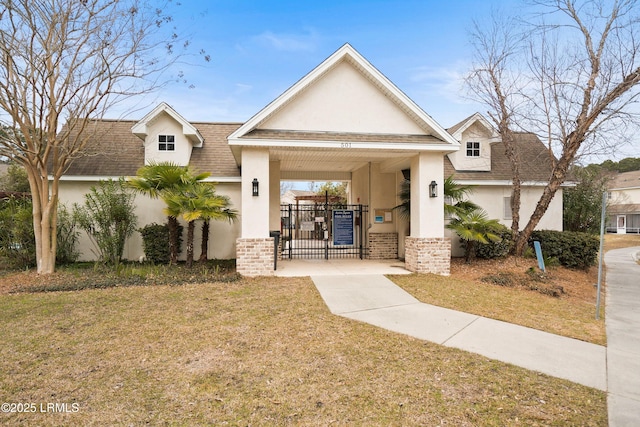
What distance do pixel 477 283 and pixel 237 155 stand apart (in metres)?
8.16

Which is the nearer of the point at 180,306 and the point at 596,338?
the point at 596,338

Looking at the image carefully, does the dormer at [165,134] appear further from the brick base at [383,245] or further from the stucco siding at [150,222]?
the brick base at [383,245]

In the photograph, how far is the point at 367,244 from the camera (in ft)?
46.4

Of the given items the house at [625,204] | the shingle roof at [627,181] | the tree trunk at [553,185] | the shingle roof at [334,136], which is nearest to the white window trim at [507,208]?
the tree trunk at [553,185]

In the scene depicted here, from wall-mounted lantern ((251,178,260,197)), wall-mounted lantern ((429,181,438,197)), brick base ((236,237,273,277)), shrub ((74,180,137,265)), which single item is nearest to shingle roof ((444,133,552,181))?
wall-mounted lantern ((429,181,438,197))

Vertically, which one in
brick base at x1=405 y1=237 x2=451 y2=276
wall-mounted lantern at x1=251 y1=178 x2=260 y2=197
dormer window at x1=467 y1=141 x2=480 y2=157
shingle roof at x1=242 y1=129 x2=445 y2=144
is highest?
dormer window at x1=467 y1=141 x2=480 y2=157

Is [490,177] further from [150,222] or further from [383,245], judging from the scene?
[150,222]

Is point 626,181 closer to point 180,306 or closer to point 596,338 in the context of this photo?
point 596,338

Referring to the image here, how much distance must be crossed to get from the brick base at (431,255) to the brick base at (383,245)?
3.10m

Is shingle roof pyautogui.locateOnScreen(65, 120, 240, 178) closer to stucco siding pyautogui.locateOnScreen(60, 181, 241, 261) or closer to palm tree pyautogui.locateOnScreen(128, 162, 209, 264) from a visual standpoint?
stucco siding pyautogui.locateOnScreen(60, 181, 241, 261)

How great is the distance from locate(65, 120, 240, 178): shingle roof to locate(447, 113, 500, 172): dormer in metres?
9.04

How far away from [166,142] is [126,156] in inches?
61.8

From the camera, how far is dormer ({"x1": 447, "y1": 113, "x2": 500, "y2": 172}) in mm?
14177

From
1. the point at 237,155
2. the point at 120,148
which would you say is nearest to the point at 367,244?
the point at 237,155
